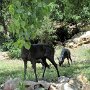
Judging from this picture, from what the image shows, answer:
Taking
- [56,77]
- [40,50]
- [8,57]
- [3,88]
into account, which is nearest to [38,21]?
[3,88]

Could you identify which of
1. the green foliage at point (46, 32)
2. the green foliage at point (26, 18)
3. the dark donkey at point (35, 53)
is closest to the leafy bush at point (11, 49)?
the green foliage at point (46, 32)

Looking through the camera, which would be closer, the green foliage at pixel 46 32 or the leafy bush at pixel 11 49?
the leafy bush at pixel 11 49

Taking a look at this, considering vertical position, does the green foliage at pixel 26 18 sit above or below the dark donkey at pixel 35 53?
above

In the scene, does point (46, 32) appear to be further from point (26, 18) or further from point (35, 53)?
point (26, 18)

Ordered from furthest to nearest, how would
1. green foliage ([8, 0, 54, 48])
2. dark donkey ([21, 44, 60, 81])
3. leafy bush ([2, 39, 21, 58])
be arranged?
leafy bush ([2, 39, 21, 58])
dark donkey ([21, 44, 60, 81])
green foliage ([8, 0, 54, 48])

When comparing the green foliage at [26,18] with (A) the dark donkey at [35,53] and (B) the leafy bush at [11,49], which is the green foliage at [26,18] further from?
(B) the leafy bush at [11,49]

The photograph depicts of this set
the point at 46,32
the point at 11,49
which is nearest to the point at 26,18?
the point at 11,49

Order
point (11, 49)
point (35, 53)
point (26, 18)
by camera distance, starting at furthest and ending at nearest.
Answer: point (11, 49) → point (35, 53) → point (26, 18)

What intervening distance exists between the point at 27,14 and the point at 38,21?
0.15 meters

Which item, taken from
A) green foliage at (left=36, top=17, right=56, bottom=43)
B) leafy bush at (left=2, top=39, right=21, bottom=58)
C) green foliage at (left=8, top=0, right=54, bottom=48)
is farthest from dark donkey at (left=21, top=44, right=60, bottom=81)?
green foliage at (left=36, top=17, right=56, bottom=43)

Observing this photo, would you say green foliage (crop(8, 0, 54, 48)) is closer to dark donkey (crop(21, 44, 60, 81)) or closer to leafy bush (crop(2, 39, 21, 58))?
dark donkey (crop(21, 44, 60, 81))

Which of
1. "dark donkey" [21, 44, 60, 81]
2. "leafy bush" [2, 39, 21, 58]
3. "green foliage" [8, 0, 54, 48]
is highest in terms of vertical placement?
"green foliage" [8, 0, 54, 48]

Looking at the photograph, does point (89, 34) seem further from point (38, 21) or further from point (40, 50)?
point (38, 21)

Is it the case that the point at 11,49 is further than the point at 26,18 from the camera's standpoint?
Yes
